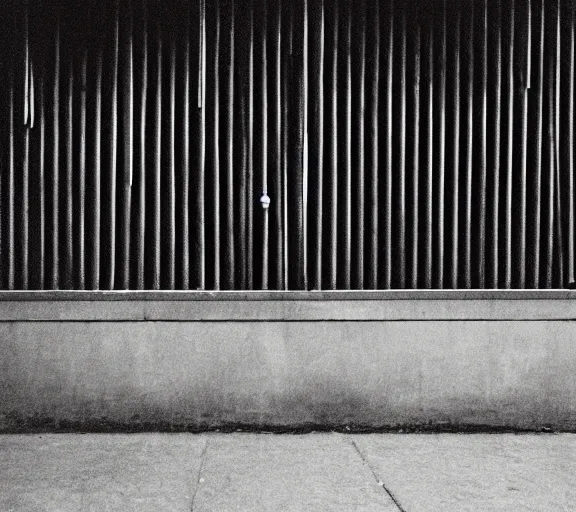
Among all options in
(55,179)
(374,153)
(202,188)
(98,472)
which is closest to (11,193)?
(55,179)

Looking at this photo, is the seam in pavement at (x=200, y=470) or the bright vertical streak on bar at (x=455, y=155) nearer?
the seam in pavement at (x=200, y=470)

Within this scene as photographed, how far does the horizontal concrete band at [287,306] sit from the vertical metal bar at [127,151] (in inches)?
11.2

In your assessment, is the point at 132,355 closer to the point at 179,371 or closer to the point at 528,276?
the point at 179,371

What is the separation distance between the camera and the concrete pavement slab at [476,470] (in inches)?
130

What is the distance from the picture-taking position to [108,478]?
3.59 m

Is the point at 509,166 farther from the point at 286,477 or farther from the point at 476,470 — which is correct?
the point at 286,477

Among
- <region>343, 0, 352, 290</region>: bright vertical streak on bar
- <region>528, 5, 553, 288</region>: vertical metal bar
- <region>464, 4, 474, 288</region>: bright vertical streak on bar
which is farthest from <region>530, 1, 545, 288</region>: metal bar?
<region>343, 0, 352, 290</region>: bright vertical streak on bar

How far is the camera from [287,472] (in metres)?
3.70

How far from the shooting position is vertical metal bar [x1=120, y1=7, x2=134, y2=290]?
15.1ft

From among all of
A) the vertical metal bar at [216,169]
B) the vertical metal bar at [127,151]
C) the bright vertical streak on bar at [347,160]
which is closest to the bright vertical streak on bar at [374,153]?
the bright vertical streak on bar at [347,160]

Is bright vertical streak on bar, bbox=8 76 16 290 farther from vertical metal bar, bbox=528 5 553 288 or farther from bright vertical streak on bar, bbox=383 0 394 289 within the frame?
vertical metal bar, bbox=528 5 553 288

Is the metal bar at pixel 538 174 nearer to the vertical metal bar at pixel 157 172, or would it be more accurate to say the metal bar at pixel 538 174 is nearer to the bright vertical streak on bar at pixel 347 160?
the bright vertical streak on bar at pixel 347 160

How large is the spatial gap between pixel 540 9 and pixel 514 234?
70.9 inches

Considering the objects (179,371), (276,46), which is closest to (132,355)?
(179,371)
